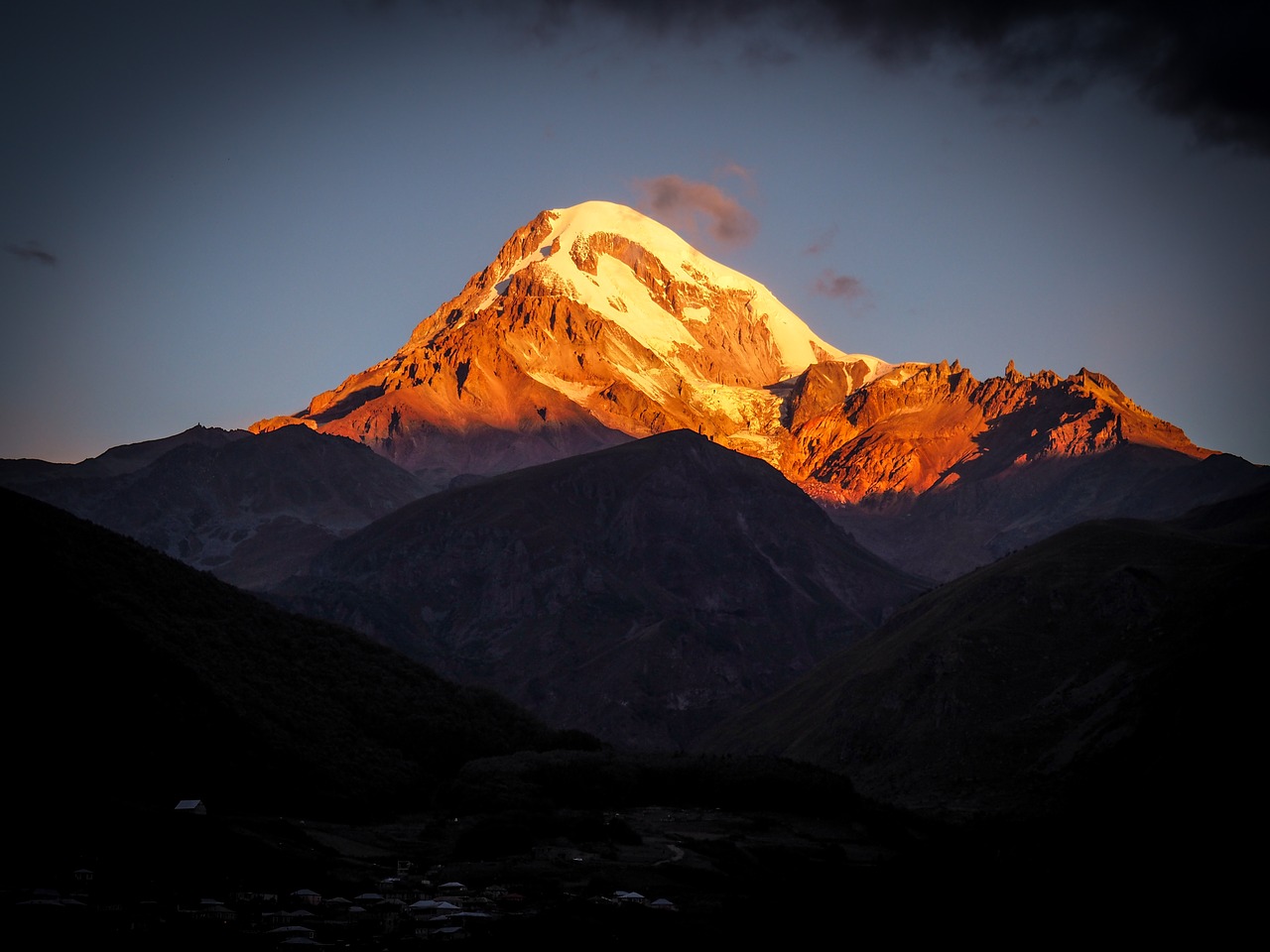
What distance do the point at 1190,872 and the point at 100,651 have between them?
10922cm

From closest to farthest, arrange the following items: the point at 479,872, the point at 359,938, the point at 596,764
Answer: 1. the point at 359,938
2. the point at 479,872
3. the point at 596,764

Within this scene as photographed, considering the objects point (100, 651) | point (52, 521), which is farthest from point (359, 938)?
point (52, 521)

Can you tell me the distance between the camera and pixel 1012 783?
197 metres

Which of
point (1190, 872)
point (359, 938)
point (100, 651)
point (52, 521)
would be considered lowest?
point (359, 938)

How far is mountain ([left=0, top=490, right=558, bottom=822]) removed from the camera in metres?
140

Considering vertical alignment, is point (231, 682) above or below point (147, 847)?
above

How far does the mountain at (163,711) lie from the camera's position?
14050cm

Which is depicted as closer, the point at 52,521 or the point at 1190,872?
the point at 1190,872

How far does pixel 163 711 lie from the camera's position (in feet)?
503

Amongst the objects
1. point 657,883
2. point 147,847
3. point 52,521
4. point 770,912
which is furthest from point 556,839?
point 52,521

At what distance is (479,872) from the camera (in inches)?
5089

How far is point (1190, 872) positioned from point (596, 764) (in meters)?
77.0

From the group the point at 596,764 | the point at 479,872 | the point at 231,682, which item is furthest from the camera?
the point at 596,764

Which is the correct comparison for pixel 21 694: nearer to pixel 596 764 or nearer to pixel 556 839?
pixel 556 839
